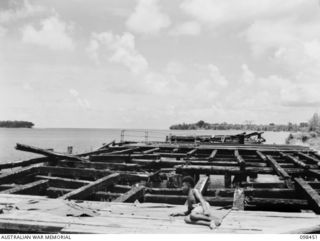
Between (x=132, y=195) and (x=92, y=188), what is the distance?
1.11 m

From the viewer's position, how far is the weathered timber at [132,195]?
7978 mm

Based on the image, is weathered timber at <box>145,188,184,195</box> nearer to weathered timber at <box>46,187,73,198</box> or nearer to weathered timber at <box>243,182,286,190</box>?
weathered timber at <box>243,182,286,190</box>

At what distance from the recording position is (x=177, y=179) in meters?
11.5

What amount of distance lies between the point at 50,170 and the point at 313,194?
792 cm

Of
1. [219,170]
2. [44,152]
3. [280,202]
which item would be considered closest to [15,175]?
[44,152]

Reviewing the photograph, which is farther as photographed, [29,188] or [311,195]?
[29,188]

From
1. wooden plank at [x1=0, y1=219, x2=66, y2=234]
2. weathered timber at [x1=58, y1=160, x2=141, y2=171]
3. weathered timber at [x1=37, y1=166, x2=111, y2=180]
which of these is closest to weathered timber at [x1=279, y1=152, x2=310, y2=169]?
weathered timber at [x1=58, y1=160, x2=141, y2=171]

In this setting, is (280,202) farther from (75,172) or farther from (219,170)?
(75,172)

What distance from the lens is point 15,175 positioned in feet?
35.6

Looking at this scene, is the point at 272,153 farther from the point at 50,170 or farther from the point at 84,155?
the point at 50,170

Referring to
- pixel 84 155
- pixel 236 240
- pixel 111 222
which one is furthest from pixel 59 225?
pixel 84 155

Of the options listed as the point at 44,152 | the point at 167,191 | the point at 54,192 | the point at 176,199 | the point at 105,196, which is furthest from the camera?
the point at 44,152

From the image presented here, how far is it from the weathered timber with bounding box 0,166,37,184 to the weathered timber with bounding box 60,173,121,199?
Answer: 307 centimetres

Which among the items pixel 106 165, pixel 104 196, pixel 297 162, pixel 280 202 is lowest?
pixel 104 196
